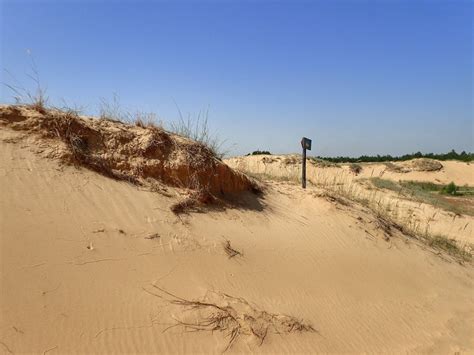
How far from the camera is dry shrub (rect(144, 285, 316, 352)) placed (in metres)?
3.70

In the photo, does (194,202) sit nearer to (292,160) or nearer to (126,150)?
(126,150)

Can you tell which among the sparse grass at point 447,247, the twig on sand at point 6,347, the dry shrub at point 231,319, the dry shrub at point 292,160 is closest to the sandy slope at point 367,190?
the dry shrub at point 292,160

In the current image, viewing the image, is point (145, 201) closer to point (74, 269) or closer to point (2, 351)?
point (74, 269)

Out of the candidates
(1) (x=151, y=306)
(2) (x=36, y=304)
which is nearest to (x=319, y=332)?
(1) (x=151, y=306)

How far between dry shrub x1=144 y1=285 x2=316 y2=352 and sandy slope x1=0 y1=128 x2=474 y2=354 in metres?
0.07

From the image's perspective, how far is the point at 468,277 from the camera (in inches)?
293

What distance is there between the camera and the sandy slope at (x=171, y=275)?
11.0 ft

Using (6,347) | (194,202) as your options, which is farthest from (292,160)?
(6,347)

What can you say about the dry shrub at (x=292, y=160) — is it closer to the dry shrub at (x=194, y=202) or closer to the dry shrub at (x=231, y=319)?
the dry shrub at (x=194, y=202)

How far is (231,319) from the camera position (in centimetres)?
385

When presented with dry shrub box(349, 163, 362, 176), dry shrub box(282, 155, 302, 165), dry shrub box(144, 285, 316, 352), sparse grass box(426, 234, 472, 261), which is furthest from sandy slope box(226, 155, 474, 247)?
dry shrub box(144, 285, 316, 352)

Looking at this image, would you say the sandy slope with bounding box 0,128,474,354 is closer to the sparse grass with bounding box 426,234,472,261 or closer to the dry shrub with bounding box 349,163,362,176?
the sparse grass with bounding box 426,234,472,261

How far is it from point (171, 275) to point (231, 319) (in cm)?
80

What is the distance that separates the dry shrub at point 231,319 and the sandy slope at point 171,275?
7 centimetres
